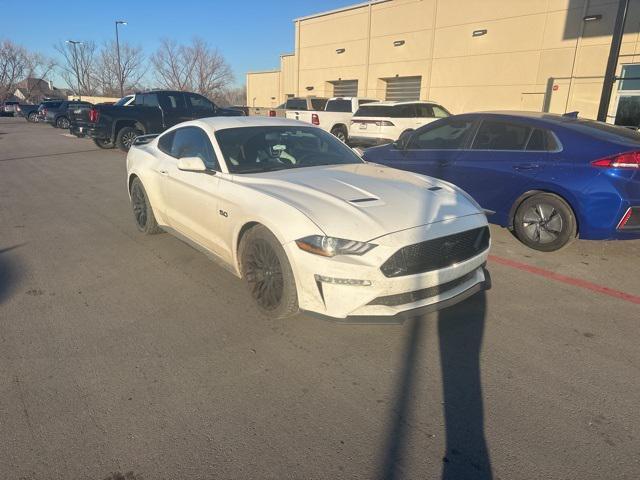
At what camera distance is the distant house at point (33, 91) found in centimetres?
8134

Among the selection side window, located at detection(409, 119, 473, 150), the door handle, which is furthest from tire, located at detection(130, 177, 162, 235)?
the door handle

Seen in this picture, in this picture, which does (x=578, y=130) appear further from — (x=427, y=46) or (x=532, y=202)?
(x=427, y=46)

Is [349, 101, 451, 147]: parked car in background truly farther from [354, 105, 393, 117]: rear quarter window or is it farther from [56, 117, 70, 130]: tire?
[56, 117, 70, 130]: tire

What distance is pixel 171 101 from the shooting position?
1453 centimetres

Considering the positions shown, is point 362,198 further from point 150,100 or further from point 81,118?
point 81,118

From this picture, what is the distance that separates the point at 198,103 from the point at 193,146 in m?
11.3

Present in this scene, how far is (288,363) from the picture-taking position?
299 centimetres

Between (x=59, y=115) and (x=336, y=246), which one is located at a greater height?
(x=59, y=115)

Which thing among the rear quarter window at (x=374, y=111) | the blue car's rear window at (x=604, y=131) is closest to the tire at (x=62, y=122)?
the rear quarter window at (x=374, y=111)

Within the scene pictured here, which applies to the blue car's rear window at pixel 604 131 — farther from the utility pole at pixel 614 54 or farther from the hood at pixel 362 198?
the utility pole at pixel 614 54

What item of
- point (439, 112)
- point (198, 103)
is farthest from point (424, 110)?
point (198, 103)

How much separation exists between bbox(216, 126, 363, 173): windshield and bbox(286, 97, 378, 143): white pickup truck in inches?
484

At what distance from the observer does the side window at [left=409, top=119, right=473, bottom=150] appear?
609cm

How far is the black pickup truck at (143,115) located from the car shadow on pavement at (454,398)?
1284 cm
